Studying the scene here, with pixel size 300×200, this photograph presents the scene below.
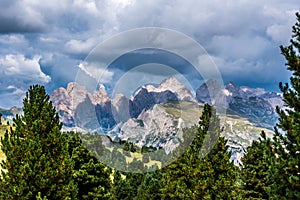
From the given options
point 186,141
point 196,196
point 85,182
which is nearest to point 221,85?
point 186,141

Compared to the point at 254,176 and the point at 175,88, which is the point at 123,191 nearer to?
the point at 175,88

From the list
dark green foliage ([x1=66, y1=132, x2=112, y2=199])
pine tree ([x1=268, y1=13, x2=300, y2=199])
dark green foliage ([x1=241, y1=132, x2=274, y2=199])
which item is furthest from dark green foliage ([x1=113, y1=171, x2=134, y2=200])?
pine tree ([x1=268, y1=13, x2=300, y2=199])

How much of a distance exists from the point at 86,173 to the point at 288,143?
2138cm

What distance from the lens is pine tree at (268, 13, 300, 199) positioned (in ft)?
47.6

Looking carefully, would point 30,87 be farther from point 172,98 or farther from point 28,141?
point 172,98

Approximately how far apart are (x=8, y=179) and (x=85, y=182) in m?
12.3

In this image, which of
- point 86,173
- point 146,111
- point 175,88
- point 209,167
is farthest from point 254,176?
point 146,111

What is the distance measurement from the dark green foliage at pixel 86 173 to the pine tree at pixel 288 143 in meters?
20.7

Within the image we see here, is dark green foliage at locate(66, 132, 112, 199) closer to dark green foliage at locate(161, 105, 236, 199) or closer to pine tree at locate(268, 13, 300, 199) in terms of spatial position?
dark green foliage at locate(161, 105, 236, 199)

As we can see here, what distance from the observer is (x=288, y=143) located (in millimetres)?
15391

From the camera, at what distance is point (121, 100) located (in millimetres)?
48000

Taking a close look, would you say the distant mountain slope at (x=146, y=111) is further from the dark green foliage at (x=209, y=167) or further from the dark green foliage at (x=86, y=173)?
the dark green foliage at (x=86, y=173)

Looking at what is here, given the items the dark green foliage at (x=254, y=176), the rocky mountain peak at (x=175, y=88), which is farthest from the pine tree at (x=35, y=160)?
the rocky mountain peak at (x=175, y=88)

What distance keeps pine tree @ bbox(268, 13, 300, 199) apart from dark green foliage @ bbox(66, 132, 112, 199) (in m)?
20.7
